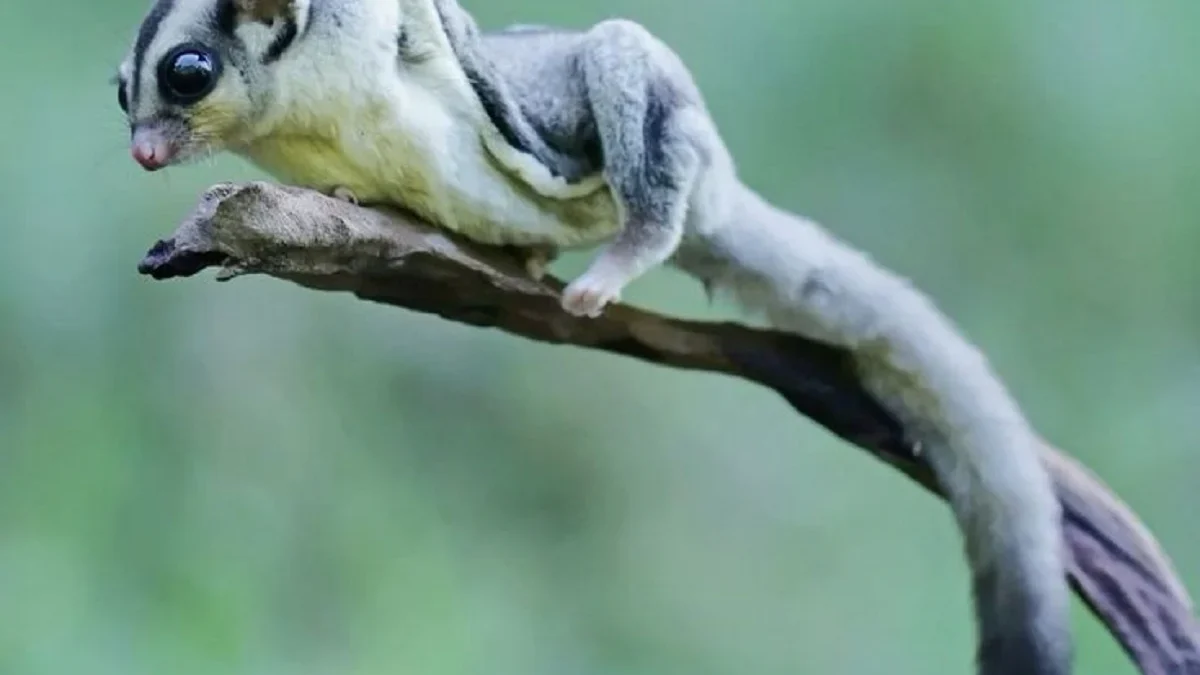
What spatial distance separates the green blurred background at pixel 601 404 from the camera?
2.57 meters

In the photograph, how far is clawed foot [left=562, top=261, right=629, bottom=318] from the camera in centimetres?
170

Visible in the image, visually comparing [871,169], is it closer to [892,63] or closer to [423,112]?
[892,63]

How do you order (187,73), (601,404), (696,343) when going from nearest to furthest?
(187,73) < (696,343) < (601,404)

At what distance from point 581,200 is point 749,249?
249mm

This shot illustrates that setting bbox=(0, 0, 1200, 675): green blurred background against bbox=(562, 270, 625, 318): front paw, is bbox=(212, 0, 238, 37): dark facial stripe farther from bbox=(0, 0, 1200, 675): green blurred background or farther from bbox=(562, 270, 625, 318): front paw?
bbox=(0, 0, 1200, 675): green blurred background

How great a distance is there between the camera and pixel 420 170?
166 centimetres

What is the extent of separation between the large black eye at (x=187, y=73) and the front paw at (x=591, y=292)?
0.48 meters

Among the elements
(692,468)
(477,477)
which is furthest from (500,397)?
(692,468)

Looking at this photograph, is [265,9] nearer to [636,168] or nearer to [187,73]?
[187,73]

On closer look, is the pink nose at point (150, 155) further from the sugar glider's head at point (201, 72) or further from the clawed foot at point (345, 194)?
the clawed foot at point (345, 194)

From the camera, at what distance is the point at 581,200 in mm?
1820

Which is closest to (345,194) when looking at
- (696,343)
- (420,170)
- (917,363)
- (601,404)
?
(420,170)

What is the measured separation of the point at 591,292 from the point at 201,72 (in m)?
0.51

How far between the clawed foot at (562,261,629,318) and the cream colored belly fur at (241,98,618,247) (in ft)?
0.40
